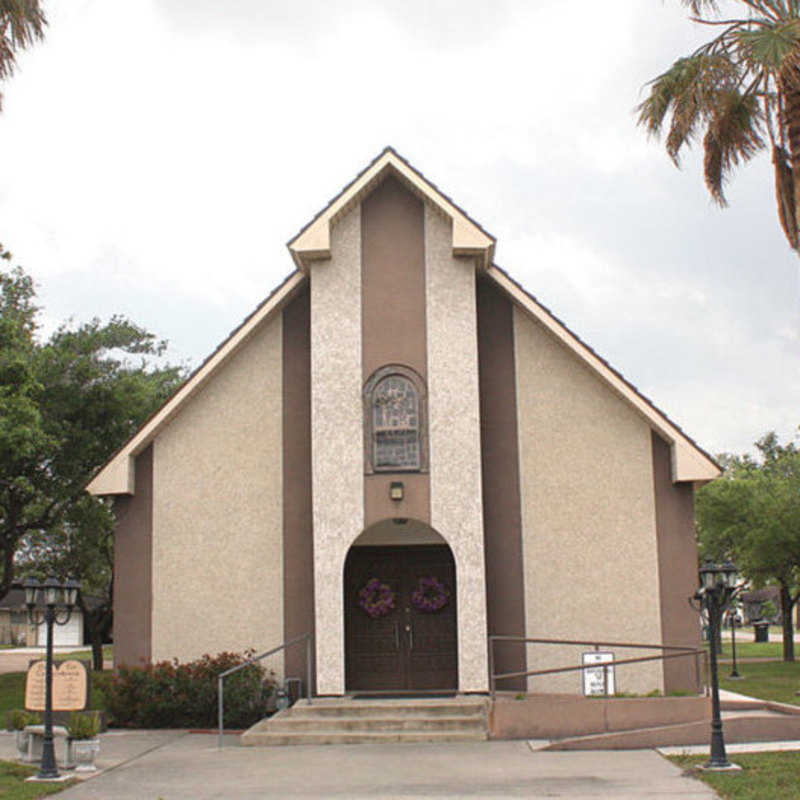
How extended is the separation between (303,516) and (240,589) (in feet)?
5.44

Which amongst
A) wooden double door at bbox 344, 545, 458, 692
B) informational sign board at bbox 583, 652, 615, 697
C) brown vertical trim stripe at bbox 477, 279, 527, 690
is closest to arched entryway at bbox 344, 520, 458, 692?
wooden double door at bbox 344, 545, 458, 692

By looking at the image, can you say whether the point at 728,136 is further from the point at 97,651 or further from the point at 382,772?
the point at 97,651

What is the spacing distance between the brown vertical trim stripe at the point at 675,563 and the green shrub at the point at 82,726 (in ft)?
29.9

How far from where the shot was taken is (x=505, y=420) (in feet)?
62.7

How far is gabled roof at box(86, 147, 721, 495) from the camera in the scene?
18.2 metres

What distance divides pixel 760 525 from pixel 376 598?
19.6 m

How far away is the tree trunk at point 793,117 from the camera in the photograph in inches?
638

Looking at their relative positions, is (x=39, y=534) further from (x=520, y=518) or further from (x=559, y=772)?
(x=559, y=772)

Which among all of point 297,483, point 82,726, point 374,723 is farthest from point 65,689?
point 297,483

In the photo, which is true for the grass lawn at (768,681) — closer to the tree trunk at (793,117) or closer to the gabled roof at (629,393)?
the gabled roof at (629,393)

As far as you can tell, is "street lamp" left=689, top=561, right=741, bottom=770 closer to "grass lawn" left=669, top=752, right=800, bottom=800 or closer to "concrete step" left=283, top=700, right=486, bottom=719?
"grass lawn" left=669, top=752, right=800, bottom=800

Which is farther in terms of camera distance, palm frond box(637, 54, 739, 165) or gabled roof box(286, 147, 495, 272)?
gabled roof box(286, 147, 495, 272)

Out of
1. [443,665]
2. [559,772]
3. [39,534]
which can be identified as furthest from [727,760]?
[39,534]

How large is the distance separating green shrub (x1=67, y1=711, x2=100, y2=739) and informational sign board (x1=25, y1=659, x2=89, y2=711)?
0.31 m
